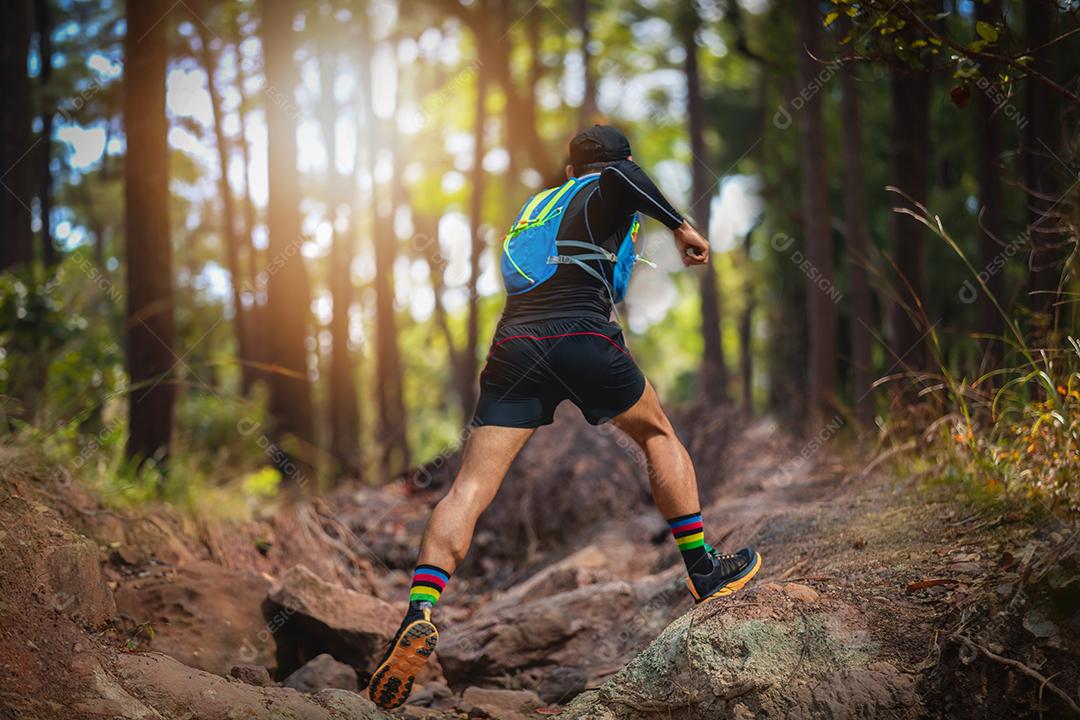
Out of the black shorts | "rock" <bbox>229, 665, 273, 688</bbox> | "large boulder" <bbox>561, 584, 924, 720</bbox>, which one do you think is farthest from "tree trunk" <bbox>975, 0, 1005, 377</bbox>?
"rock" <bbox>229, 665, 273, 688</bbox>

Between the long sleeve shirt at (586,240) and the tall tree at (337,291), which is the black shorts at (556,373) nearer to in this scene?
the long sleeve shirt at (586,240)

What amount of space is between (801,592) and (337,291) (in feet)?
58.7

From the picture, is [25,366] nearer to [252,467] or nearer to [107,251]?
[252,467]

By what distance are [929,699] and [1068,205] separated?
11.2 feet

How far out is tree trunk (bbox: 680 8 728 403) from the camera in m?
19.5

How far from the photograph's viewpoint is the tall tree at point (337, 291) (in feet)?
64.9

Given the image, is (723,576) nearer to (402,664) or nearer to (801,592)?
(801,592)

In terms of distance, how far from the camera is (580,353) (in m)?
4.18

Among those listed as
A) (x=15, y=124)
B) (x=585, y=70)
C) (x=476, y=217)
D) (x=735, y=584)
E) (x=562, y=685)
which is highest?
(x=585, y=70)

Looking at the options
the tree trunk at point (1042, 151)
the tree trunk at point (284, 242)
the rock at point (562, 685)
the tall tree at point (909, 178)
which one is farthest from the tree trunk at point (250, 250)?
the rock at point (562, 685)

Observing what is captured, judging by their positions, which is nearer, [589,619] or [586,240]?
[586,240]

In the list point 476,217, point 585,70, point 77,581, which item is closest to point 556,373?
point 77,581

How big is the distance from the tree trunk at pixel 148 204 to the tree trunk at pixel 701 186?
1142cm

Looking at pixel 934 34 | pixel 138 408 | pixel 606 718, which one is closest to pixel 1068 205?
pixel 934 34
